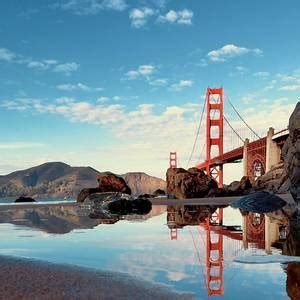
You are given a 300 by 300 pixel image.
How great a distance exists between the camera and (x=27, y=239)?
995cm

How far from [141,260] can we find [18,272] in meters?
1.86

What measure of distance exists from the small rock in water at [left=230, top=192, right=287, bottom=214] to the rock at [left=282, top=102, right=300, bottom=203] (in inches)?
107

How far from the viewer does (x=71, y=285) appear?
4.69m

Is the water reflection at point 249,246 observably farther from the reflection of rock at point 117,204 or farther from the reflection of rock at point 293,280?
the reflection of rock at point 117,204

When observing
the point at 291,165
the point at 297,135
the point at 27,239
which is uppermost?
the point at 297,135

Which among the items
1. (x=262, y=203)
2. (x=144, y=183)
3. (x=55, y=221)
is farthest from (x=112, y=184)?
(x=144, y=183)

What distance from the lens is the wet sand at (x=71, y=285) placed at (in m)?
4.16

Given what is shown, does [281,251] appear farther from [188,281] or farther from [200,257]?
[188,281]

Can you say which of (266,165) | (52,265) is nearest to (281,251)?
(52,265)

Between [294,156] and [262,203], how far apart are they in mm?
4406

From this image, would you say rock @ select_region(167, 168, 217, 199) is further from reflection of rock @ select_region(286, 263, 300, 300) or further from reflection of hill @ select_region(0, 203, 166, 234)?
reflection of rock @ select_region(286, 263, 300, 300)

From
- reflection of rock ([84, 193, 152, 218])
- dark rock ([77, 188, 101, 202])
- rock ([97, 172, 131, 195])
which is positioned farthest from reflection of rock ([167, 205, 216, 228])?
dark rock ([77, 188, 101, 202])

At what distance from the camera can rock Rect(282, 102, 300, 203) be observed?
16.2 meters

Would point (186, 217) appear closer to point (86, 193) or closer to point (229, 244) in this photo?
point (229, 244)
